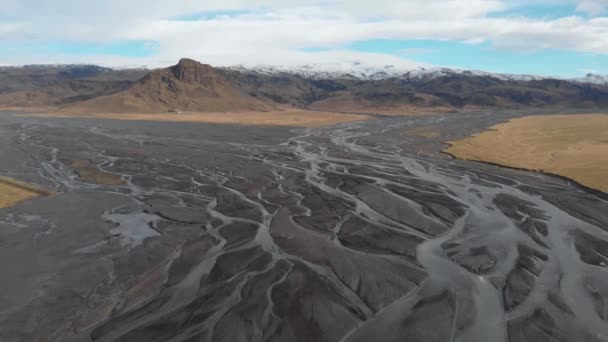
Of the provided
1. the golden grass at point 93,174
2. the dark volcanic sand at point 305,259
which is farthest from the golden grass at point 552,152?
the golden grass at point 93,174

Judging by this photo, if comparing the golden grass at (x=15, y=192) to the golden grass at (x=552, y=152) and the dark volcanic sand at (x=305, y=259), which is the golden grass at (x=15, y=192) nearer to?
the dark volcanic sand at (x=305, y=259)

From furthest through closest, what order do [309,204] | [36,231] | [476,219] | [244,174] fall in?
[244,174], [309,204], [476,219], [36,231]

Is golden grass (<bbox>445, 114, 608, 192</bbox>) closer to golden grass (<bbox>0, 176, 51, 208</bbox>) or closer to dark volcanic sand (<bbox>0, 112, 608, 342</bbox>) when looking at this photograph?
dark volcanic sand (<bbox>0, 112, 608, 342</bbox>)

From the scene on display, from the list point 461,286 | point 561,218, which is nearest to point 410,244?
point 461,286

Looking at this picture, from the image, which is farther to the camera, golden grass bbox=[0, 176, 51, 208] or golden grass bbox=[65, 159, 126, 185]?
golden grass bbox=[65, 159, 126, 185]

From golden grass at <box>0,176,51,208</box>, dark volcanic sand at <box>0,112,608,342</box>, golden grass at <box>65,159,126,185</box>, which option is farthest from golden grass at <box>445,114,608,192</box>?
golden grass at <box>0,176,51,208</box>

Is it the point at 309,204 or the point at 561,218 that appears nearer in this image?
the point at 561,218

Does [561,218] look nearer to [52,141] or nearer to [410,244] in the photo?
[410,244]
